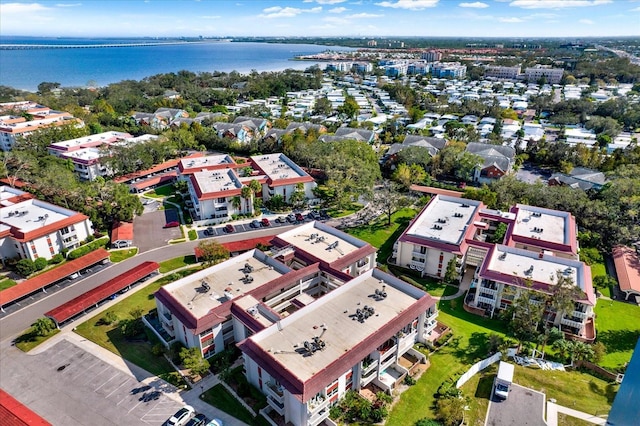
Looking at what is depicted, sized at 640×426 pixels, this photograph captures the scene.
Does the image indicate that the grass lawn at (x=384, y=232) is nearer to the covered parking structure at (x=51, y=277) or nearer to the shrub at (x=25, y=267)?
the covered parking structure at (x=51, y=277)

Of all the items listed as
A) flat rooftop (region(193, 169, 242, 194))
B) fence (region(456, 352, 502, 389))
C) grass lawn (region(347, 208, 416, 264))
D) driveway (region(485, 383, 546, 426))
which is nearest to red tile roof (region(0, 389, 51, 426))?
fence (region(456, 352, 502, 389))

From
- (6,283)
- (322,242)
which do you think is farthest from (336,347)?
(6,283)

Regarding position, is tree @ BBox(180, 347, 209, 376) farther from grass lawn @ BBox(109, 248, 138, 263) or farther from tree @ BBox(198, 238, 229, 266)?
grass lawn @ BBox(109, 248, 138, 263)

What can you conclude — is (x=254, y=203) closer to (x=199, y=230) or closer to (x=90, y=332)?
(x=199, y=230)

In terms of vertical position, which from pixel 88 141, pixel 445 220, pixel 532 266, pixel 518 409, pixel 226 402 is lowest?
pixel 518 409

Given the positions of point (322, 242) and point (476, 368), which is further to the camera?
point (322, 242)

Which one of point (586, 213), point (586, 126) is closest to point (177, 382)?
point (586, 213)

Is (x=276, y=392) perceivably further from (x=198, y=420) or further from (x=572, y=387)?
(x=572, y=387)
